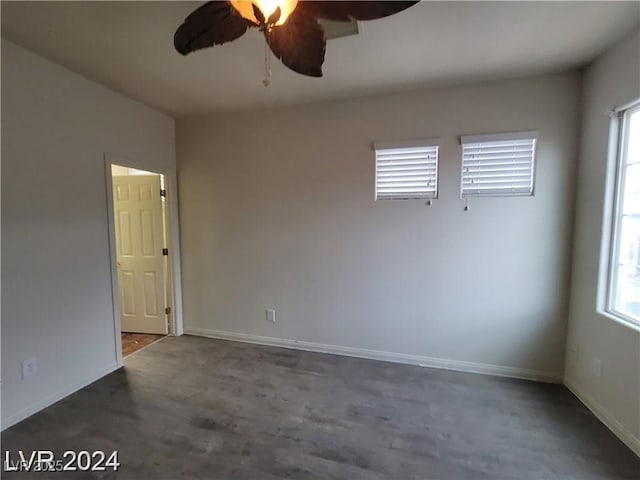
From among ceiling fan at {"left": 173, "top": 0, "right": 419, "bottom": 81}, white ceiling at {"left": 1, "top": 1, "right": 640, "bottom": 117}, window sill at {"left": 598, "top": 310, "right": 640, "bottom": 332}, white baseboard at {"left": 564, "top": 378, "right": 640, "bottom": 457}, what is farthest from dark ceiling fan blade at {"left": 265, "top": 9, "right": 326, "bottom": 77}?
white baseboard at {"left": 564, "top": 378, "right": 640, "bottom": 457}

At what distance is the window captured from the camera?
6.44ft

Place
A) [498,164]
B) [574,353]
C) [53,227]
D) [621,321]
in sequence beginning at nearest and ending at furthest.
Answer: [621,321]
[53,227]
[574,353]
[498,164]

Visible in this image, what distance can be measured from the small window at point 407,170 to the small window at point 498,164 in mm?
263

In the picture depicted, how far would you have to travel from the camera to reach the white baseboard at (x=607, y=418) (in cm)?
185

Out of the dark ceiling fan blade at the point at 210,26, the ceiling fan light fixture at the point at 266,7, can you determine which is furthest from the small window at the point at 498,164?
the dark ceiling fan blade at the point at 210,26

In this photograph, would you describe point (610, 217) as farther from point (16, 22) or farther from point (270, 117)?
point (16, 22)

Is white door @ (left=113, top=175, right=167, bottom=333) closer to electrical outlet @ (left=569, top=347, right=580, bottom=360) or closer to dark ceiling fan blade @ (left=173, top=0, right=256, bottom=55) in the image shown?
dark ceiling fan blade @ (left=173, top=0, right=256, bottom=55)

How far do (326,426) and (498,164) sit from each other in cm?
247

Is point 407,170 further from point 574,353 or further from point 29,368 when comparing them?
point 29,368

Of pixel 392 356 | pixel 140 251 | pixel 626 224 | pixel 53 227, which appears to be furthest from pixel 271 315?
pixel 626 224

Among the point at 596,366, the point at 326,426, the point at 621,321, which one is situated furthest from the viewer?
the point at 596,366

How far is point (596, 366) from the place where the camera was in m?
2.19

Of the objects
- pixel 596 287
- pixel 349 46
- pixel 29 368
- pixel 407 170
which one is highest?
pixel 349 46

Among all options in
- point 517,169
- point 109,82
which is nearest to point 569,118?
point 517,169
